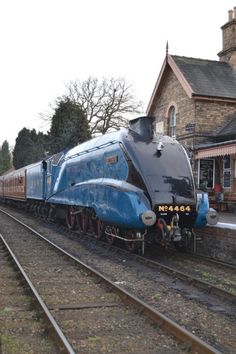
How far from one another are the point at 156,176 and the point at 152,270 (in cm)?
215

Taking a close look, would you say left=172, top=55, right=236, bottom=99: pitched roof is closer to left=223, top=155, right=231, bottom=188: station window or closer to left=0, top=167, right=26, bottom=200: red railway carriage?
left=223, top=155, right=231, bottom=188: station window

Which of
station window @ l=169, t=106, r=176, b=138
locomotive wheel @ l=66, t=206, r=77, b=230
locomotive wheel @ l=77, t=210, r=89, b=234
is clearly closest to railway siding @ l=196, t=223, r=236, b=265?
locomotive wheel @ l=77, t=210, r=89, b=234

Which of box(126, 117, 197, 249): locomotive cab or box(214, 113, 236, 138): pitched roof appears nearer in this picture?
box(126, 117, 197, 249): locomotive cab

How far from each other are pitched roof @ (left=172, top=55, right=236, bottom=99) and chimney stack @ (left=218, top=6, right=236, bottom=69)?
1.63 ft

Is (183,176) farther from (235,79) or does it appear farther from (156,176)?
(235,79)

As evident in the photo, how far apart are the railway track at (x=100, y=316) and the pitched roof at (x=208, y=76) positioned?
1634cm

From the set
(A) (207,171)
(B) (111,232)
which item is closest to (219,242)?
(B) (111,232)

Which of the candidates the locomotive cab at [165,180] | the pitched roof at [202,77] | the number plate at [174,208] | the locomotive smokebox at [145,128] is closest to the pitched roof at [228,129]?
the pitched roof at [202,77]

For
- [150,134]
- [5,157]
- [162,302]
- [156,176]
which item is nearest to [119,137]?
[150,134]

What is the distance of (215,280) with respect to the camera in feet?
27.9

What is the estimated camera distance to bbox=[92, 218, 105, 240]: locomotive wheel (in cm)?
1312

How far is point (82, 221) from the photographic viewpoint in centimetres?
1543

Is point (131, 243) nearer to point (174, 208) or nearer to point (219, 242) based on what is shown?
point (174, 208)

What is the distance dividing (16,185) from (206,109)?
14.3m
